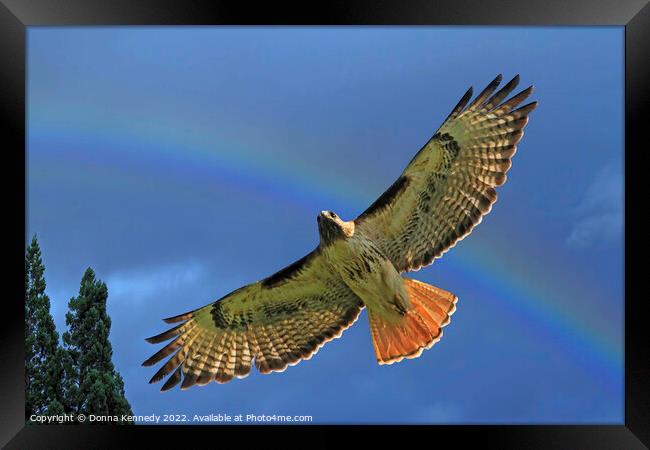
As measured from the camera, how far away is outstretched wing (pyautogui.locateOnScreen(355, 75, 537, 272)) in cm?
784

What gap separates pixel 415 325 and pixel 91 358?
4235 mm

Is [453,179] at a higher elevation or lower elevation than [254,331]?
higher

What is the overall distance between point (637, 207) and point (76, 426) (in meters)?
5.24

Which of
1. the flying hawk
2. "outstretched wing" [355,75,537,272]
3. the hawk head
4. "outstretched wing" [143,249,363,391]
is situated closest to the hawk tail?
the flying hawk

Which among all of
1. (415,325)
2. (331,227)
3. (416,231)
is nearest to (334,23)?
(331,227)

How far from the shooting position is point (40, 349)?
9938mm

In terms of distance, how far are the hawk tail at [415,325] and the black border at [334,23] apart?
127 centimetres

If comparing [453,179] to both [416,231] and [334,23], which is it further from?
[334,23]

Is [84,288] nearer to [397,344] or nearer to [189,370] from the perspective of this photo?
[189,370]

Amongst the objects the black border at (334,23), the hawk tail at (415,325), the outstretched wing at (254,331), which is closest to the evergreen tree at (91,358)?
the outstretched wing at (254,331)

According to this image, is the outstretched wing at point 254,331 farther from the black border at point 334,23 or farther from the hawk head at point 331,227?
the black border at point 334,23

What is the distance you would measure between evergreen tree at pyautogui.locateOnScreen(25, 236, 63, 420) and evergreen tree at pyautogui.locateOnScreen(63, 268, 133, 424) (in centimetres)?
14

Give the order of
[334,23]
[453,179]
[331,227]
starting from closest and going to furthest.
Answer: [334,23]
[331,227]
[453,179]

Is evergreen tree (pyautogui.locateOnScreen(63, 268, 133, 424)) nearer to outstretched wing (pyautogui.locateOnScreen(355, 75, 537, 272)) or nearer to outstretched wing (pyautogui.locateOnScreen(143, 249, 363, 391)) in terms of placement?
outstretched wing (pyautogui.locateOnScreen(143, 249, 363, 391))
